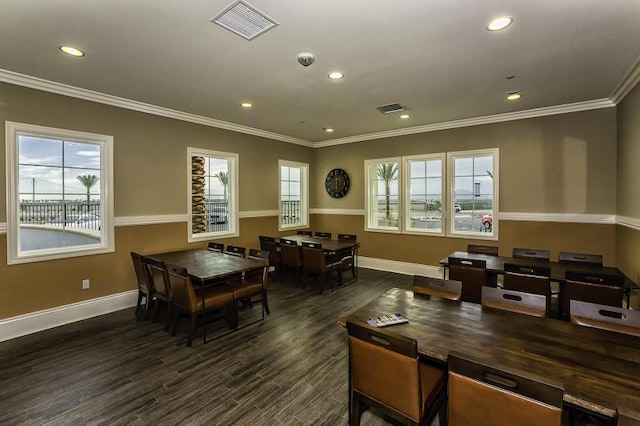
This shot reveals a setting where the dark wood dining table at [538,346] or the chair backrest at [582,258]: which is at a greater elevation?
the chair backrest at [582,258]

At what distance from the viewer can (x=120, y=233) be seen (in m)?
4.29

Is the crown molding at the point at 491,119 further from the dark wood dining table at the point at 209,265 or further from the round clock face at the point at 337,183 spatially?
the dark wood dining table at the point at 209,265

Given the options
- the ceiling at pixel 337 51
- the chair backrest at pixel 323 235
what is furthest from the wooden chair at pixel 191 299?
the chair backrest at pixel 323 235

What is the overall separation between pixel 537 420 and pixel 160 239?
4924mm

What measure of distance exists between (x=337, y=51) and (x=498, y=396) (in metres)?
2.89

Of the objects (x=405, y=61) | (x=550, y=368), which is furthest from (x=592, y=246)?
(x=550, y=368)

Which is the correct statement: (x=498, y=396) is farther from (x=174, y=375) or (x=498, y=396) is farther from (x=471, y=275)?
(x=174, y=375)

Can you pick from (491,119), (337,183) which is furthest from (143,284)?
(491,119)

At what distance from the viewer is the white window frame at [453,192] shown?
205 inches

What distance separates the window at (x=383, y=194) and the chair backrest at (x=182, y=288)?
4.37m

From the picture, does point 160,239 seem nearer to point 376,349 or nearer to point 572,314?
point 376,349

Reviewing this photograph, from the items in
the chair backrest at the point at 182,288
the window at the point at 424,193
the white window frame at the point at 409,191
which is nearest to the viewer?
the chair backrest at the point at 182,288

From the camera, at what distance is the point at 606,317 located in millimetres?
1885

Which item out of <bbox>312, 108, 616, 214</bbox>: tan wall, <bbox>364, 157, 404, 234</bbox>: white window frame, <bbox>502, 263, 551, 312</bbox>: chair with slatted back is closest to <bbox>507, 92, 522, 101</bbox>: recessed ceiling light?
<bbox>312, 108, 616, 214</bbox>: tan wall
